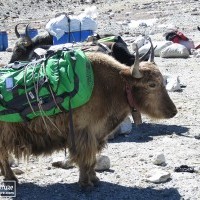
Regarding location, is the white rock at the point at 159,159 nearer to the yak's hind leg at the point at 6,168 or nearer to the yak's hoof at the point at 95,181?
the yak's hoof at the point at 95,181

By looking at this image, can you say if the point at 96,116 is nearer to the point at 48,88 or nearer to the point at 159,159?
the point at 48,88

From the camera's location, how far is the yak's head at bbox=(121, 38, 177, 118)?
5504 millimetres

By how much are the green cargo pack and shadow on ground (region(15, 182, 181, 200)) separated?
0.66 metres

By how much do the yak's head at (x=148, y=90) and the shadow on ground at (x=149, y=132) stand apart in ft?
5.09

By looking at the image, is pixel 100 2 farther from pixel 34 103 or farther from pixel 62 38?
pixel 34 103

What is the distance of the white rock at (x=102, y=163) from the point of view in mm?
6039

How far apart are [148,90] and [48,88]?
2.87 feet

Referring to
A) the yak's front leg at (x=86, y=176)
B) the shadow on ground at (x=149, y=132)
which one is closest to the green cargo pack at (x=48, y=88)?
the yak's front leg at (x=86, y=176)

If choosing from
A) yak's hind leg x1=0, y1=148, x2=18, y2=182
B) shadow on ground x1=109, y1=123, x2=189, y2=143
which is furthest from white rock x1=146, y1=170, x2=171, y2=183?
shadow on ground x1=109, y1=123, x2=189, y2=143

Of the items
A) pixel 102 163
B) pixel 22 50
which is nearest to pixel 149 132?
pixel 102 163

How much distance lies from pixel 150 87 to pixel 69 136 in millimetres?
827

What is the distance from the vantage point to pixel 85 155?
18.0 ft

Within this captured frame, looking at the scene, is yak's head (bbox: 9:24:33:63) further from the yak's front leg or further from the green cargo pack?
the yak's front leg

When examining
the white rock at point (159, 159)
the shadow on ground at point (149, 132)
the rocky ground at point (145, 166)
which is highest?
the white rock at point (159, 159)
